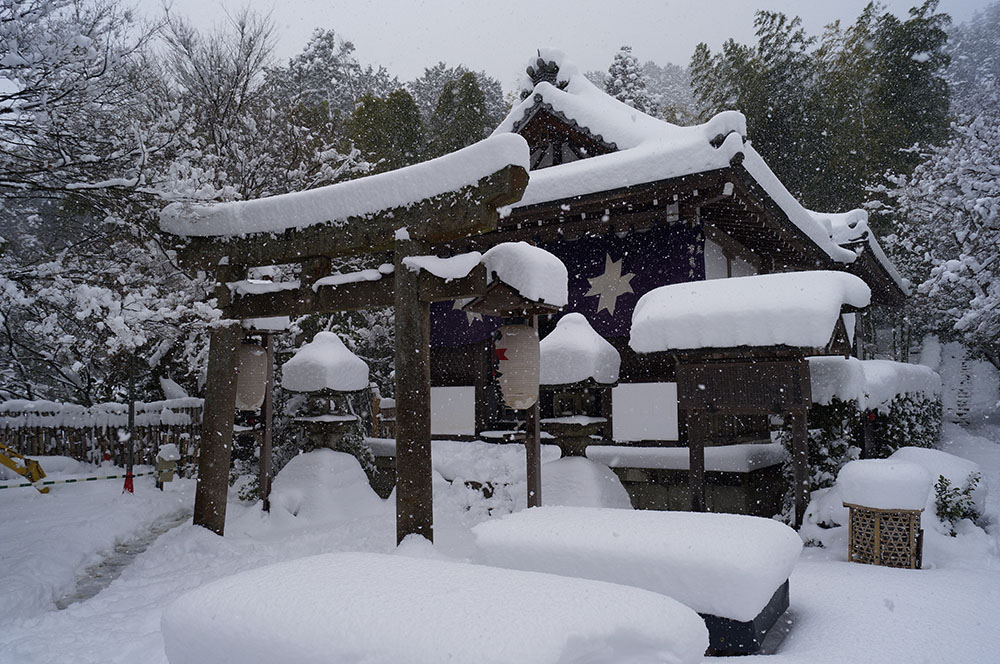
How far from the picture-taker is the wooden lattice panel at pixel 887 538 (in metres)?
6.03

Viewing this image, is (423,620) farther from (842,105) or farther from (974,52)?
(974,52)

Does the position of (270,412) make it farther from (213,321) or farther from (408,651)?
(408,651)

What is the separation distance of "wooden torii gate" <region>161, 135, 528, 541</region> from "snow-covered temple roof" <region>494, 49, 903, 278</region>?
2593 mm

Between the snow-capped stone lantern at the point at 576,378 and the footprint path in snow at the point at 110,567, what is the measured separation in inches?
205

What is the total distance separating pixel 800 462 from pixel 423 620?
5695 millimetres

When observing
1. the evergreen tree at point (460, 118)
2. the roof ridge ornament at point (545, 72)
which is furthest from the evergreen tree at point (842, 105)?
the roof ridge ornament at point (545, 72)

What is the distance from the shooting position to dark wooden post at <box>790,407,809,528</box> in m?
6.91

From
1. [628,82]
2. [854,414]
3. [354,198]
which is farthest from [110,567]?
[628,82]

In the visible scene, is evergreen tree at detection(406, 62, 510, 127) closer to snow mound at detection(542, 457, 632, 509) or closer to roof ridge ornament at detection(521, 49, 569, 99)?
roof ridge ornament at detection(521, 49, 569, 99)

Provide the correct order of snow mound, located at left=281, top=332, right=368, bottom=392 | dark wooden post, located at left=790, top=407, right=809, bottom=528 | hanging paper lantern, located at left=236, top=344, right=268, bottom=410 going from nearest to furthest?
dark wooden post, located at left=790, top=407, right=809, bottom=528 < hanging paper lantern, located at left=236, top=344, right=268, bottom=410 < snow mound, located at left=281, top=332, right=368, bottom=392

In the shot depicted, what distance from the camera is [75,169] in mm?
6277

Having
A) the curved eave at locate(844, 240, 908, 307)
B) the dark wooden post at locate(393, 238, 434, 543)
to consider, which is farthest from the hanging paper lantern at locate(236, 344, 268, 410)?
the curved eave at locate(844, 240, 908, 307)

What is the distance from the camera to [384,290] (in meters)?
6.82

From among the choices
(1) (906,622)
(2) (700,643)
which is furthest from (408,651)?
(1) (906,622)
